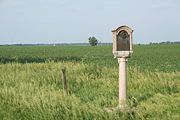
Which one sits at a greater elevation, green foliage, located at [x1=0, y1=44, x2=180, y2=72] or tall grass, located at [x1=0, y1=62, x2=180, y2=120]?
tall grass, located at [x1=0, y1=62, x2=180, y2=120]

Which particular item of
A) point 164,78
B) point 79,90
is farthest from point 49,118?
point 164,78

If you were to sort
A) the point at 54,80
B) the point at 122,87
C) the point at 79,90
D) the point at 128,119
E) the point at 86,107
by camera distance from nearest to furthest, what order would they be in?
the point at 128,119 → the point at 86,107 → the point at 122,87 → the point at 79,90 → the point at 54,80

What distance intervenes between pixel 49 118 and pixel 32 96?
1.80m

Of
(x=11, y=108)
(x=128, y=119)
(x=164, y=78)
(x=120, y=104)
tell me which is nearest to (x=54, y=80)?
(x=164, y=78)

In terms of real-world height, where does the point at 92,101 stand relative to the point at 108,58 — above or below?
above

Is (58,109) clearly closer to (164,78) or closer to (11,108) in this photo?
(11,108)

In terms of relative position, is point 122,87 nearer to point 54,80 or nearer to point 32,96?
point 32,96

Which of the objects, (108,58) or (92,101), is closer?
(92,101)

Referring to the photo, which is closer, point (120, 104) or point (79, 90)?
point (120, 104)

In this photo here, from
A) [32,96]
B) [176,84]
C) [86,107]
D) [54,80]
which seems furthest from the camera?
[54,80]

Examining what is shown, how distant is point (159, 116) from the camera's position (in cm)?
732

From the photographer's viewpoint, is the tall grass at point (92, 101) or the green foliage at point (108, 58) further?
the green foliage at point (108, 58)

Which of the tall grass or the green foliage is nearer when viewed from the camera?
the tall grass

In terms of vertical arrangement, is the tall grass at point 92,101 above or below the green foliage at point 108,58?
above
